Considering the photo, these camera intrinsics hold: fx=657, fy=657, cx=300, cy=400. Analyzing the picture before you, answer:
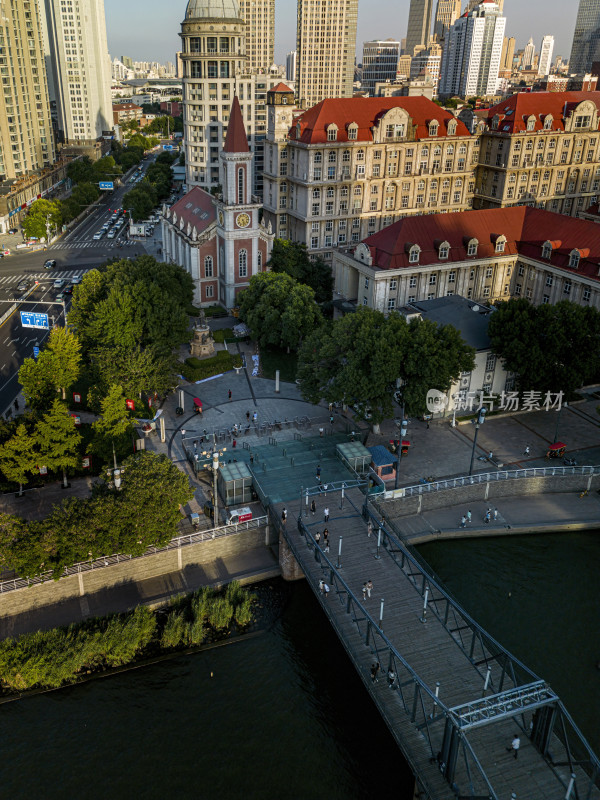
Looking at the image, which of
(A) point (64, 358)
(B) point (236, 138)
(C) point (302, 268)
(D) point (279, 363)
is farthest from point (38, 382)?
(C) point (302, 268)

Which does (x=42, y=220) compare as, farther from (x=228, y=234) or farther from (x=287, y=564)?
(x=287, y=564)

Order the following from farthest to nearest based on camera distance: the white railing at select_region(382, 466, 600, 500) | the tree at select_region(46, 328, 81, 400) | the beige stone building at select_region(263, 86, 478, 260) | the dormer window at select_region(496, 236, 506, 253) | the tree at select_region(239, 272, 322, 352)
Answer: the beige stone building at select_region(263, 86, 478, 260), the dormer window at select_region(496, 236, 506, 253), the tree at select_region(239, 272, 322, 352), the tree at select_region(46, 328, 81, 400), the white railing at select_region(382, 466, 600, 500)

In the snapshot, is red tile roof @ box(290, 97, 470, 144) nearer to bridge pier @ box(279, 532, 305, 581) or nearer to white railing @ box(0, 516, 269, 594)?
white railing @ box(0, 516, 269, 594)

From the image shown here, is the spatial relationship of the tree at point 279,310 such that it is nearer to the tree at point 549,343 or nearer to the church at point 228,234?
the church at point 228,234

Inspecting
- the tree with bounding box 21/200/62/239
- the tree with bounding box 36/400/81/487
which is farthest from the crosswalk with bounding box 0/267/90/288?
the tree with bounding box 36/400/81/487

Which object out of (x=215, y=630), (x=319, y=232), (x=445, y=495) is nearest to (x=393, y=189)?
(x=319, y=232)

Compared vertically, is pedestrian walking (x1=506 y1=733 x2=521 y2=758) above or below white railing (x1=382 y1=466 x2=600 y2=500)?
above
